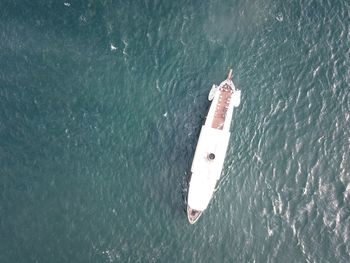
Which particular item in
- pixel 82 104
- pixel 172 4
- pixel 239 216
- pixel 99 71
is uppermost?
pixel 172 4

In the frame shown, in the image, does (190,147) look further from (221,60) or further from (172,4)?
(172,4)

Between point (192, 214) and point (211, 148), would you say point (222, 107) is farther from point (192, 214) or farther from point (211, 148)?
point (192, 214)

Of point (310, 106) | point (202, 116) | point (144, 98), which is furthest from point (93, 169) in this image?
point (310, 106)

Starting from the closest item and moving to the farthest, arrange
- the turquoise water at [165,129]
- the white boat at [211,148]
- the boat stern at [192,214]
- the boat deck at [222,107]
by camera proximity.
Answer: the turquoise water at [165,129]
the boat stern at [192,214]
the white boat at [211,148]
the boat deck at [222,107]

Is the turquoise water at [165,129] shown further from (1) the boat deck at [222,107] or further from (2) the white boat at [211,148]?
(1) the boat deck at [222,107]

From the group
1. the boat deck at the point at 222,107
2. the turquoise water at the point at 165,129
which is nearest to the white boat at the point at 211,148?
the boat deck at the point at 222,107

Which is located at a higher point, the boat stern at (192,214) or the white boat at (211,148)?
the white boat at (211,148)
